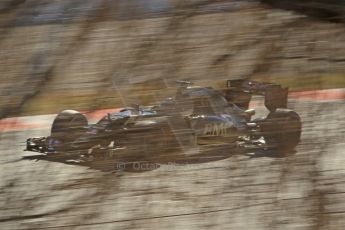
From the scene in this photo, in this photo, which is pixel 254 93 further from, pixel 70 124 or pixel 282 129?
pixel 70 124

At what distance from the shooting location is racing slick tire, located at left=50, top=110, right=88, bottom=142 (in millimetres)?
3328

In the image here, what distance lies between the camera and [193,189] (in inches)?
139

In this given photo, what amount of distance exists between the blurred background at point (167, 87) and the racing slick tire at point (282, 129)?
4 centimetres

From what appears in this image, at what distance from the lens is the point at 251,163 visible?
3521 millimetres

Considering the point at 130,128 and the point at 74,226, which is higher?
the point at 130,128

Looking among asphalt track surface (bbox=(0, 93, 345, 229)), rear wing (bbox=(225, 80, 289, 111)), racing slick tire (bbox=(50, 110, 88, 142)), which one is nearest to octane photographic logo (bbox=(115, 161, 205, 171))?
asphalt track surface (bbox=(0, 93, 345, 229))

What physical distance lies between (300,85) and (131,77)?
668 mm

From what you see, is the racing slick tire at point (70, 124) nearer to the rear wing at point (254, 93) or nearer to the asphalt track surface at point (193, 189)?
the asphalt track surface at point (193, 189)

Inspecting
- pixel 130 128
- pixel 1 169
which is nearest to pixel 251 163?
pixel 130 128

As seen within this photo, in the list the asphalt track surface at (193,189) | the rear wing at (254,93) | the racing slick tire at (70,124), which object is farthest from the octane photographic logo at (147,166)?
the rear wing at (254,93)

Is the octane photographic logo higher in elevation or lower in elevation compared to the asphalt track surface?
higher

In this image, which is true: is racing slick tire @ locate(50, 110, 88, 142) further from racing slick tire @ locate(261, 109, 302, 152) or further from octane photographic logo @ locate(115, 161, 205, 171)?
racing slick tire @ locate(261, 109, 302, 152)

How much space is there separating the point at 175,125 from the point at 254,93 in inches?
13.1

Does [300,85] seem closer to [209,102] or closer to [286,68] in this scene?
[286,68]
